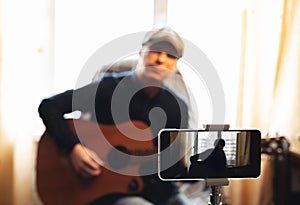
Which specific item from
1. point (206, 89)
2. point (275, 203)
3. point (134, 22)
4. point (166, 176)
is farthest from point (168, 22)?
point (166, 176)

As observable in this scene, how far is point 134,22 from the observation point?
69.9 inches

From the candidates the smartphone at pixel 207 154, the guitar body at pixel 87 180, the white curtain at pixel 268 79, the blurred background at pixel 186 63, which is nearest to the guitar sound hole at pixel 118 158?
the guitar body at pixel 87 180

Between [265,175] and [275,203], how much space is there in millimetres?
126

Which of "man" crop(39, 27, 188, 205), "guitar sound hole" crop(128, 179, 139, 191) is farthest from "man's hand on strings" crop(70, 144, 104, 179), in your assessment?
"guitar sound hole" crop(128, 179, 139, 191)

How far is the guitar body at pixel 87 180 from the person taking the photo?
1.64 metres

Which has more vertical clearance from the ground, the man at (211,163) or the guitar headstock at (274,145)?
the man at (211,163)

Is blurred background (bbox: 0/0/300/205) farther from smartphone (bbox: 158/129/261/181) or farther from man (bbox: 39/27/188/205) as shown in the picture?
smartphone (bbox: 158/129/261/181)

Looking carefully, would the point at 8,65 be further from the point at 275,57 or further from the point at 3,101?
the point at 275,57

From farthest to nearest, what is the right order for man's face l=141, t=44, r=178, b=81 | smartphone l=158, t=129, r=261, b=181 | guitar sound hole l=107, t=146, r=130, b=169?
man's face l=141, t=44, r=178, b=81
guitar sound hole l=107, t=146, r=130, b=169
smartphone l=158, t=129, r=261, b=181

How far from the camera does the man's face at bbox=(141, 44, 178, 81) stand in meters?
1.75

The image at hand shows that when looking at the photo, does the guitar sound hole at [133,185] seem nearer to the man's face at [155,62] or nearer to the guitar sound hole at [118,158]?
the guitar sound hole at [118,158]

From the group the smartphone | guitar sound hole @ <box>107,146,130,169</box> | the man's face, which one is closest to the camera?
the smartphone

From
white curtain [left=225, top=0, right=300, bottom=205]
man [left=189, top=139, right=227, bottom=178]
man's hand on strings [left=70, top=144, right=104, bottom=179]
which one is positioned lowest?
man's hand on strings [left=70, top=144, right=104, bottom=179]

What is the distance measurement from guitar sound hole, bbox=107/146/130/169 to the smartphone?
2.78ft
